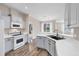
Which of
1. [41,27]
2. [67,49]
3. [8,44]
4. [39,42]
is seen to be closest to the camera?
[67,49]

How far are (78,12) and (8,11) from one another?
2.97 m

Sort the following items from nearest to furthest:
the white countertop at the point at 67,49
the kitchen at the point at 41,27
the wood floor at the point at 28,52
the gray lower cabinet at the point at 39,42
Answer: the white countertop at the point at 67,49 < the kitchen at the point at 41,27 < the wood floor at the point at 28,52 < the gray lower cabinet at the point at 39,42

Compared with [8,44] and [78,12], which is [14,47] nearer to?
[8,44]

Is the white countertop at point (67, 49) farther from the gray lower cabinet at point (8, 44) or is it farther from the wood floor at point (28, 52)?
the gray lower cabinet at point (8, 44)

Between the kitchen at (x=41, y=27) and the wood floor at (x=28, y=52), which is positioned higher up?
the kitchen at (x=41, y=27)

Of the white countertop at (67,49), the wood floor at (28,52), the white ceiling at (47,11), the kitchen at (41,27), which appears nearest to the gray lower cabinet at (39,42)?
the kitchen at (41,27)

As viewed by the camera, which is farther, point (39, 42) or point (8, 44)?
point (39, 42)

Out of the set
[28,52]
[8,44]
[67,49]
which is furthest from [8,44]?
[67,49]

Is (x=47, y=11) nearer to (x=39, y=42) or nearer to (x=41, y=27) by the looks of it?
(x=41, y=27)

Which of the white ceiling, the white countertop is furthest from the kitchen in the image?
the white countertop

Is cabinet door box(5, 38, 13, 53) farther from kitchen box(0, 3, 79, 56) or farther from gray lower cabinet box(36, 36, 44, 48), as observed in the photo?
gray lower cabinet box(36, 36, 44, 48)

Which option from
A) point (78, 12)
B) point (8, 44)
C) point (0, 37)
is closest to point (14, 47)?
point (8, 44)

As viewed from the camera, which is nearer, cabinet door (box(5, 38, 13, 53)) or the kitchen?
the kitchen

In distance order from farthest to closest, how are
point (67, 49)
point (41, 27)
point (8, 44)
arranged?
point (8, 44) → point (41, 27) → point (67, 49)
